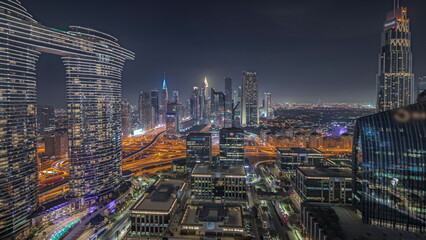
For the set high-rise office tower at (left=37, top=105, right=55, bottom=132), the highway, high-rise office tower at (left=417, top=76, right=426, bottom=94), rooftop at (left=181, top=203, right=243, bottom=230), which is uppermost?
high-rise office tower at (left=417, top=76, right=426, bottom=94)

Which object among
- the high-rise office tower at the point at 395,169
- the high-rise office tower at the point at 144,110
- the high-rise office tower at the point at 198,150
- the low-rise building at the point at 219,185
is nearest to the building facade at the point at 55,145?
the high-rise office tower at the point at 198,150

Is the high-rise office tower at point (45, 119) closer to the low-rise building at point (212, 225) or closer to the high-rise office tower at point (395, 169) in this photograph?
the low-rise building at point (212, 225)

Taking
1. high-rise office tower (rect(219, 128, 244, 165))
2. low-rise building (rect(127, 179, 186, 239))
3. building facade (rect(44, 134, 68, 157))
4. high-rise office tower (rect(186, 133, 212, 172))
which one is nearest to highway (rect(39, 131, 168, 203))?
building facade (rect(44, 134, 68, 157))

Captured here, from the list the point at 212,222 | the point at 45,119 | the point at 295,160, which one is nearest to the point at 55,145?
the point at 45,119

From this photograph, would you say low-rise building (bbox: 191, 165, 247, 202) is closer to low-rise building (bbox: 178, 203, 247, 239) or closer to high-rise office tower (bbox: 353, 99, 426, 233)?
low-rise building (bbox: 178, 203, 247, 239)

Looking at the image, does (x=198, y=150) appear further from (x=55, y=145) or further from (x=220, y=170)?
(x=55, y=145)

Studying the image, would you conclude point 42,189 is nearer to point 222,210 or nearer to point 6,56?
point 6,56
